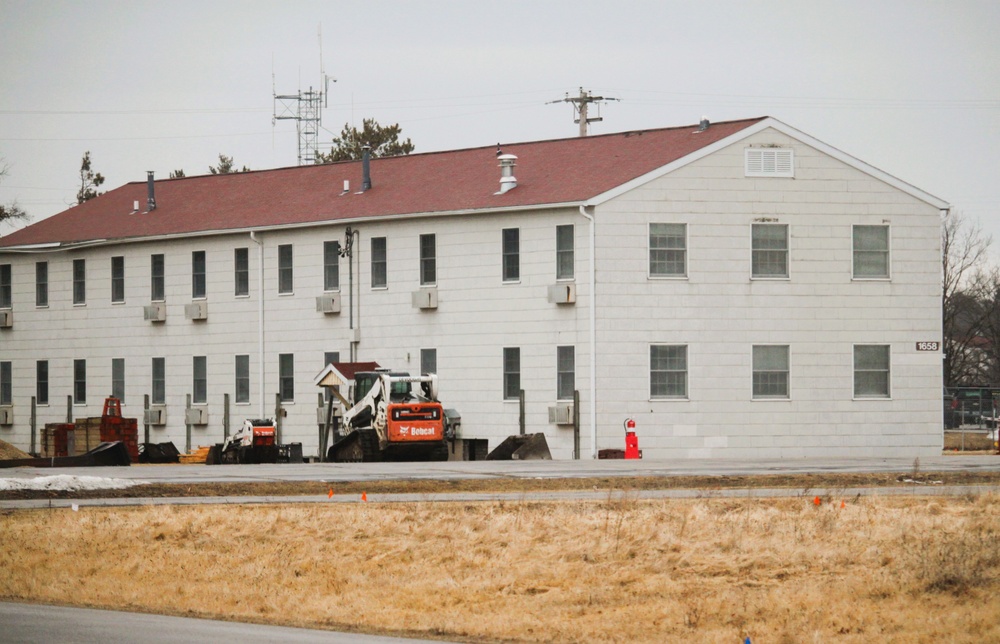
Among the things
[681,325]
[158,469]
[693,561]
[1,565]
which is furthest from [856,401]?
[1,565]

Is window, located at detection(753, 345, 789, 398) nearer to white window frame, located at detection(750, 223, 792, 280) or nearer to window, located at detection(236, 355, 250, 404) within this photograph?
white window frame, located at detection(750, 223, 792, 280)

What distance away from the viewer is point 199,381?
4781cm

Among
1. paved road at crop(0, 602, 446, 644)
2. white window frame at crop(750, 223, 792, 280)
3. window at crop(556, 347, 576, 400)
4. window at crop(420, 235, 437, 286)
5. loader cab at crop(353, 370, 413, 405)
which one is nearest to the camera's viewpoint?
paved road at crop(0, 602, 446, 644)

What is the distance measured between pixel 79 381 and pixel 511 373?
1768 cm

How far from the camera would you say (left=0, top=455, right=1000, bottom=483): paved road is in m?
29.2

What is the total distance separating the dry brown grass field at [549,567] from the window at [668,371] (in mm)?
17298

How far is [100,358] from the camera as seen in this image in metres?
50.2

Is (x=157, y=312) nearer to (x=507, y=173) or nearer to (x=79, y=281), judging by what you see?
(x=79, y=281)

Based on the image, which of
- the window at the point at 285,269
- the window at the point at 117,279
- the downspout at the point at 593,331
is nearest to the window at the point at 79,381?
the window at the point at 117,279

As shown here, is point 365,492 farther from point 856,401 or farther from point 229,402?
point 229,402

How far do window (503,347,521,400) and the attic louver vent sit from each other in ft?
27.0

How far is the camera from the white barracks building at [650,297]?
39562mm

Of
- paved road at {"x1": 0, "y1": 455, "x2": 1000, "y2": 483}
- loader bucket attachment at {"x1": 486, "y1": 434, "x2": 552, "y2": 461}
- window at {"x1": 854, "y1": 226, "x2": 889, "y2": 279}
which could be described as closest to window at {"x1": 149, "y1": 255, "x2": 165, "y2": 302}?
paved road at {"x1": 0, "y1": 455, "x2": 1000, "y2": 483}

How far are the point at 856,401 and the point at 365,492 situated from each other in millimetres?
19068
